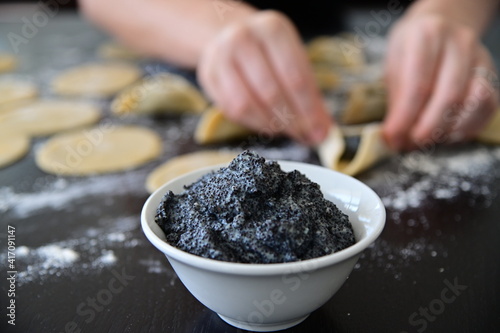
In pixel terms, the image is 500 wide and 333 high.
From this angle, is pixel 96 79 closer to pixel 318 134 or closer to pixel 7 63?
pixel 7 63

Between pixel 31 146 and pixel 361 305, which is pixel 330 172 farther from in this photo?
pixel 31 146

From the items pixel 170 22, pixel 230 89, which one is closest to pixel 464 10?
pixel 230 89

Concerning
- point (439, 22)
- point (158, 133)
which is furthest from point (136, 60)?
point (439, 22)

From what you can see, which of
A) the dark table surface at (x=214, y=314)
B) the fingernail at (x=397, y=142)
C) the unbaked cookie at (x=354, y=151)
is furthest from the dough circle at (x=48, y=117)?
the fingernail at (x=397, y=142)

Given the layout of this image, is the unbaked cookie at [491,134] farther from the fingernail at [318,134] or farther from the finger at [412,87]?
the fingernail at [318,134]

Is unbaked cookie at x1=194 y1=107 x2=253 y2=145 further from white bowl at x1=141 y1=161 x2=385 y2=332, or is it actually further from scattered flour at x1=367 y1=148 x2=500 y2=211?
white bowl at x1=141 y1=161 x2=385 y2=332

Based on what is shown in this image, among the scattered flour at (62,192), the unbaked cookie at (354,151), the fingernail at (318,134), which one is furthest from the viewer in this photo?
the fingernail at (318,134)
